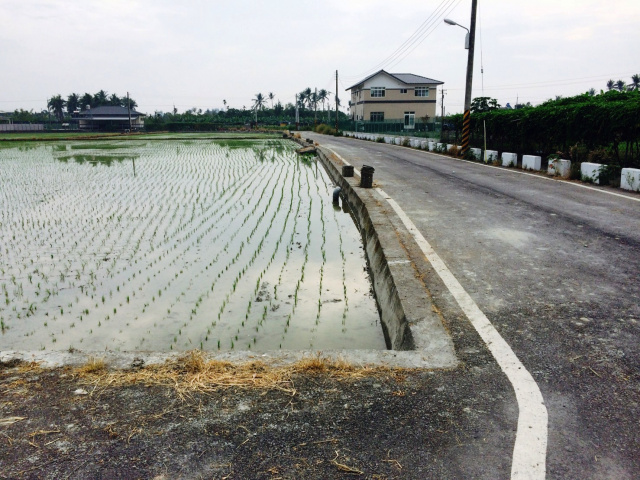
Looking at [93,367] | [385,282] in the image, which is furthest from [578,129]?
[93,367]

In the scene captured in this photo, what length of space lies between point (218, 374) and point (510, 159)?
14359 millimetres

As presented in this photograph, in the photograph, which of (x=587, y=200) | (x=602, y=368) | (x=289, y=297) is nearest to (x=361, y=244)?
(x=289, y=297)

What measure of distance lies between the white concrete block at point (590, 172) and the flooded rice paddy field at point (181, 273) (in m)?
6.00

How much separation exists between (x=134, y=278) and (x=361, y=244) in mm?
3670

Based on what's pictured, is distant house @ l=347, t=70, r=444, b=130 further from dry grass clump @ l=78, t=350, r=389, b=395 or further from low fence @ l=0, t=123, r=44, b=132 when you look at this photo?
dry grass clump @ l=78, t=350, r=389, b=395

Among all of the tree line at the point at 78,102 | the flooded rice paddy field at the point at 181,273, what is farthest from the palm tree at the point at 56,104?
the flooded rice paddy field at the point at 181,273

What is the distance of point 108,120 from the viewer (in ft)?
232

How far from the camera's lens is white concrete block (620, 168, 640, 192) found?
972 centimetres

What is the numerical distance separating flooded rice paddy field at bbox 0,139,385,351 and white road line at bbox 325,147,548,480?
1.08 metres

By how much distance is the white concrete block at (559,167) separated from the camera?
471 inches

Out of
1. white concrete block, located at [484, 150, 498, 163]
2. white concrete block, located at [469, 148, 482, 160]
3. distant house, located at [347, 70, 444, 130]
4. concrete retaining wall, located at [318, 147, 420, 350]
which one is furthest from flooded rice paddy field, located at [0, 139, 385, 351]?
distant house, located at [347, 70, 444, 130]

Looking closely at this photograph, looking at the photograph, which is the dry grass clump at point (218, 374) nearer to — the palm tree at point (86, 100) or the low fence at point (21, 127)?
the low fence at point (21, 127)

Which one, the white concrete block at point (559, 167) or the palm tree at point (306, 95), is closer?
the white concrete block at point (559, 167)

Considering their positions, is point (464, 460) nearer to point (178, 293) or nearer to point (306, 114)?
point (178, 293)
